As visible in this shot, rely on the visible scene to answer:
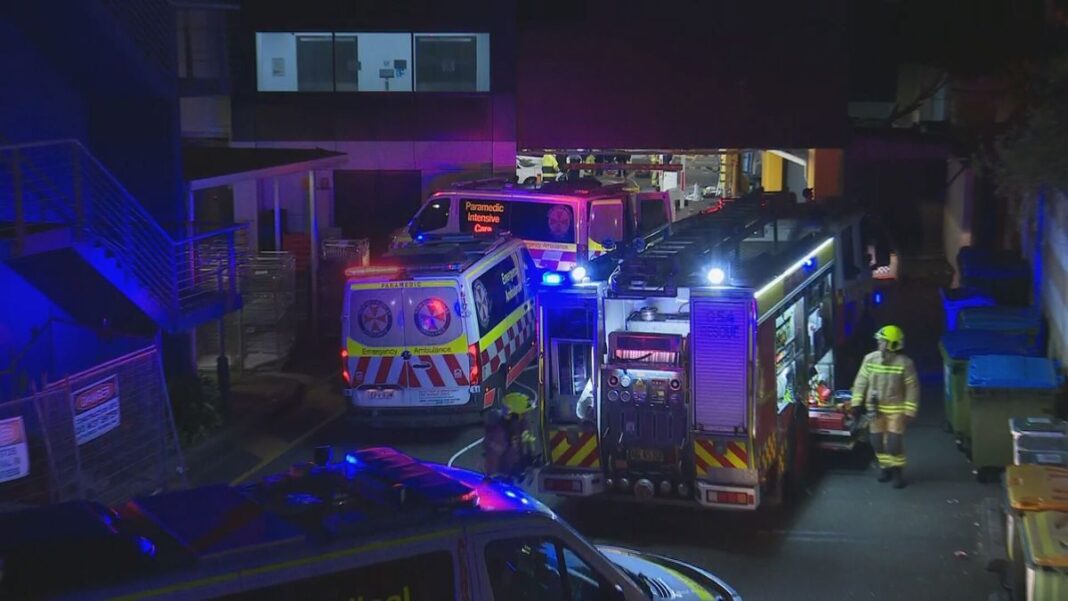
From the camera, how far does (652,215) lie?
20.6 metres

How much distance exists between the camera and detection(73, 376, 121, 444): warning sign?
10.3 m

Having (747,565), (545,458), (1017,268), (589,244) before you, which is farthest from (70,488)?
(1017,268)

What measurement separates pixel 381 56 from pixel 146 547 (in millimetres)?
23704

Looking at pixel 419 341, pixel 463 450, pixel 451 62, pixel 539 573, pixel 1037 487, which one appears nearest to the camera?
pixel 539 573

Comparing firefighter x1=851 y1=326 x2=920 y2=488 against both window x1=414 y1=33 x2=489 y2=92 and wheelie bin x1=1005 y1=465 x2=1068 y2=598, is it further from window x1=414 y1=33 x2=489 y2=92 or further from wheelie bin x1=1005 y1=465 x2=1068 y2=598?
window x1=414 y1=33 x2=489 y2=92

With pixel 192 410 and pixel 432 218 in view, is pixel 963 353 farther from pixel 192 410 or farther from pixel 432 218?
pixel 432 218

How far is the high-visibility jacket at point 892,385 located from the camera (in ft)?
40.0

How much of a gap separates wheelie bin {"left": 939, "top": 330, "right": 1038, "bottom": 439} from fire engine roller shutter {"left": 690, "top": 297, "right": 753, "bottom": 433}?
12.1 feet

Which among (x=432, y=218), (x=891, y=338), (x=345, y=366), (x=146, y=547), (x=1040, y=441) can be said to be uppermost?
(x=432, y=218)

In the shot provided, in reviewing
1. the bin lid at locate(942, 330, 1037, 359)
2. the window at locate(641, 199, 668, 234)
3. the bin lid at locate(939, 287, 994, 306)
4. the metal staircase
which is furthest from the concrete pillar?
the metal staircase

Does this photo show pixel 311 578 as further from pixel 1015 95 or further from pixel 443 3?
pixel 443 3

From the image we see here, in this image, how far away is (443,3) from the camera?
88.5ft

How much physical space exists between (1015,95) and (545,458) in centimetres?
1371

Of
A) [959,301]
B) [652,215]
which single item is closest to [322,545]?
[959,301]
